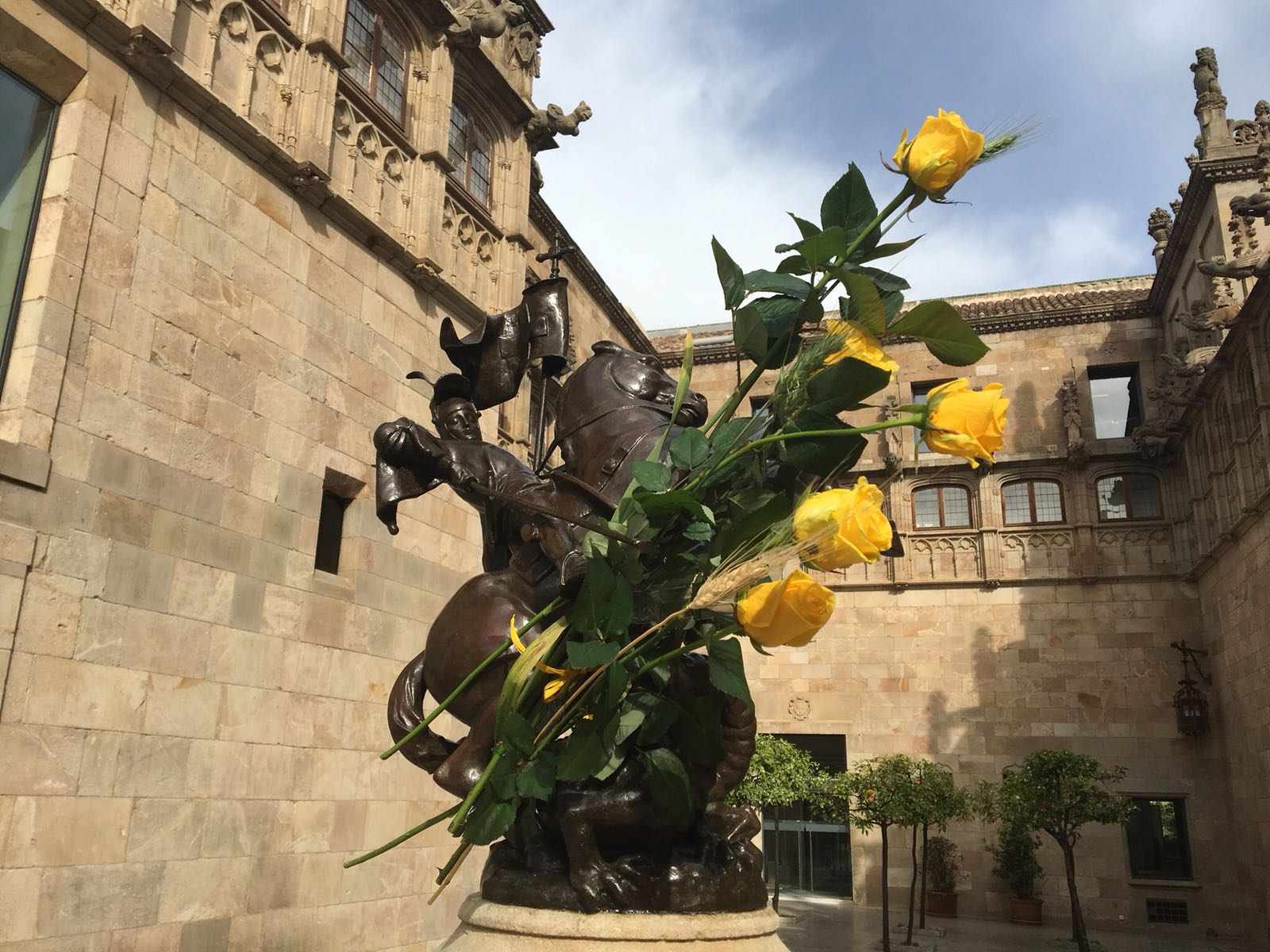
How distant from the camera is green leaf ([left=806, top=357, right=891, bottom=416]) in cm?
244

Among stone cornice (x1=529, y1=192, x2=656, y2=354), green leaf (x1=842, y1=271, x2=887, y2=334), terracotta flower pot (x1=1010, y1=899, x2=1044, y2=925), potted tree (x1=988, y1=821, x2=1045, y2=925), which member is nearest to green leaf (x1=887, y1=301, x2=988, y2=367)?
green leaf (x1=842, y1=271, x2=887, y2=334)

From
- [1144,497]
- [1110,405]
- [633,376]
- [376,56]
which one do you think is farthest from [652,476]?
[1110,405]

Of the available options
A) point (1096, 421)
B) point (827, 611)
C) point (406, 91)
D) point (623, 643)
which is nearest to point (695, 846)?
point (623, 643)

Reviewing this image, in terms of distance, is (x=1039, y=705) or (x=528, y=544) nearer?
(x=528, y=544)

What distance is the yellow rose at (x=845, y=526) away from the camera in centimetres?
206

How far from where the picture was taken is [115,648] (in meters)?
7.71

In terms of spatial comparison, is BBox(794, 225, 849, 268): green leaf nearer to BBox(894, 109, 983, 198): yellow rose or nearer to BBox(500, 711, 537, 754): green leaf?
BBox(894, 109, 983, 198): yellow rose

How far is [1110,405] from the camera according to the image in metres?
25.9

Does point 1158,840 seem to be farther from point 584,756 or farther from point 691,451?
point 691,451

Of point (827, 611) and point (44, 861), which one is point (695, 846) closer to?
point (827, 611)

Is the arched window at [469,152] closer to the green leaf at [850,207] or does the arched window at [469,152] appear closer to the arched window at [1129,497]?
the green leaf at [850,207]

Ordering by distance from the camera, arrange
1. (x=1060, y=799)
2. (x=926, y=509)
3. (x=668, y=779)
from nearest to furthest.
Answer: (x=668, y=779), (x=1060, y=799), (x=926, y=509)

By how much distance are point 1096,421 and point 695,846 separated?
82.8ft

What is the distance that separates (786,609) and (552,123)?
15016mm
